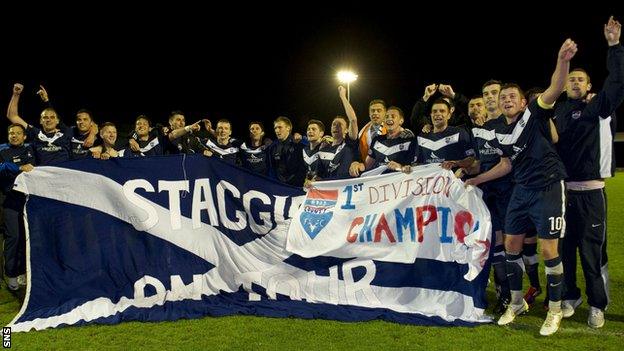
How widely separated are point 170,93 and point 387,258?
36257 millimetres

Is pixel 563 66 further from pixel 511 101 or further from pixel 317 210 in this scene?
pixel 317 210

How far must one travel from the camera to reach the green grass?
4223mm

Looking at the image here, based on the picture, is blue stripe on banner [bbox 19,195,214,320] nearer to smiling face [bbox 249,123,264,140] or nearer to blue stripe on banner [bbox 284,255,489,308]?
blue stripe on banner [bbox 284,255,489,308]

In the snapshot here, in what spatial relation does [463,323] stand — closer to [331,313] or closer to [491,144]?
[331,313]

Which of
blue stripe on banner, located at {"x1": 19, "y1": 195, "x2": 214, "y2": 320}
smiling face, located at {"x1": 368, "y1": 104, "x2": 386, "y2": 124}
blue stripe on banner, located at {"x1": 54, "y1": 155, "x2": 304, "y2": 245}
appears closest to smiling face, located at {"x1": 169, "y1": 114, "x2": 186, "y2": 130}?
blue stripe on banner, located at {"x1": 54, "y1": 155, "x2": 304, "y2": 245}

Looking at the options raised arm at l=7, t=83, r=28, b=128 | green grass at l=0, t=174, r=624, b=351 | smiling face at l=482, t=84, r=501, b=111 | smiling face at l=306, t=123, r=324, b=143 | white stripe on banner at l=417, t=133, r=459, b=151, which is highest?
raised arm at l=7, t=83, r=28, b=128

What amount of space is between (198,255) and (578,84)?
14.1ft

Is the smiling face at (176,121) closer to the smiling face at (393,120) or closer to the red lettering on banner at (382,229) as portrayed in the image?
the smiling face at (393,120)

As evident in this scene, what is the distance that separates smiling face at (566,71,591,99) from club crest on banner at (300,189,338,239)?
8.72ft

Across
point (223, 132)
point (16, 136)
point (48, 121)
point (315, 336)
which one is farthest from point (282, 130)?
point (315, 336)

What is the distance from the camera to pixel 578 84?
16.0 ft

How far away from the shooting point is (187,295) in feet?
17.7

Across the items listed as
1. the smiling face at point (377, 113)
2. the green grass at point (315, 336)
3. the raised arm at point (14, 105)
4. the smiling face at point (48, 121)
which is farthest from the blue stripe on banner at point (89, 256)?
the smiling face at point (377, 113)

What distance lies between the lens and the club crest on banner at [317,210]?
5629 millimetres
